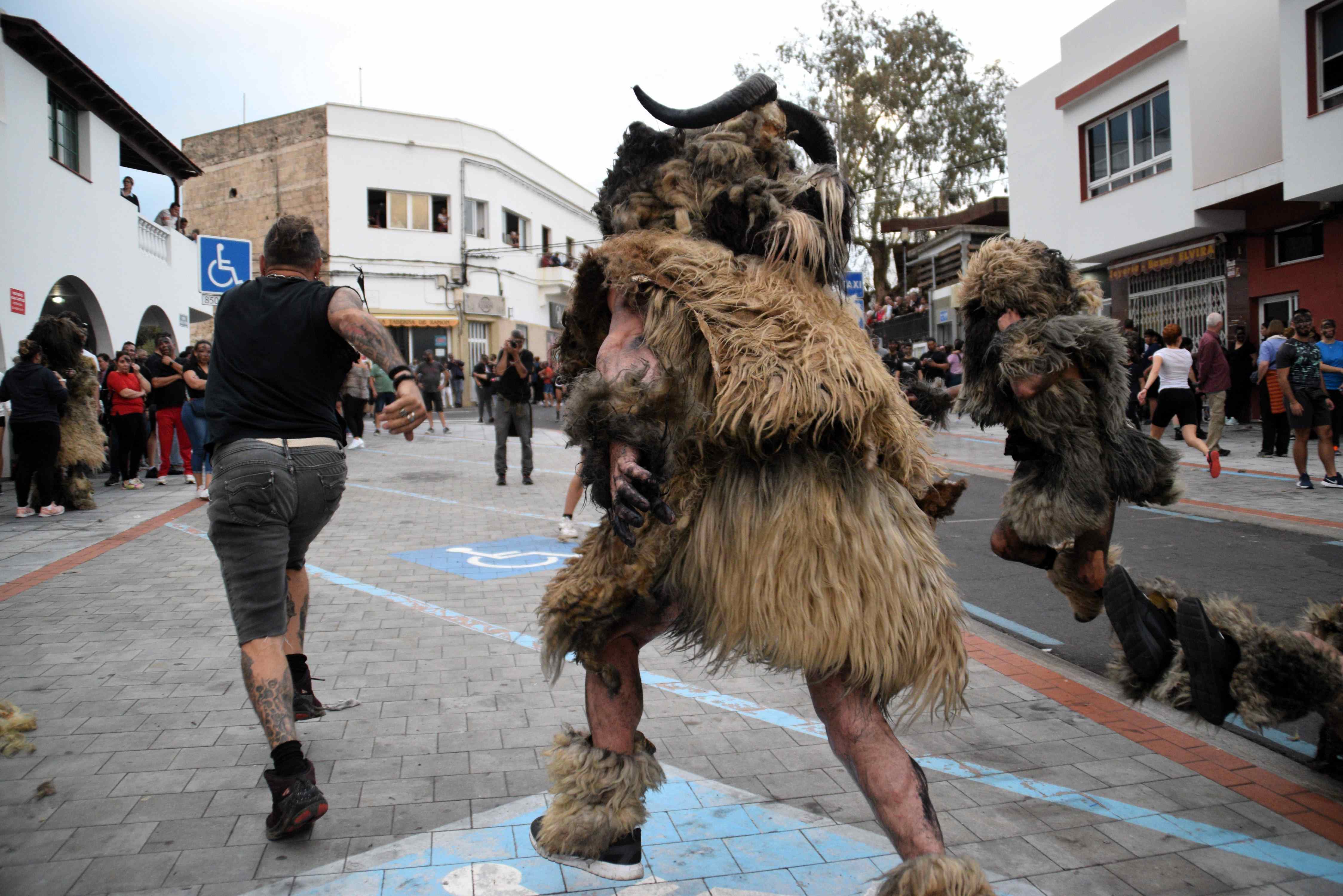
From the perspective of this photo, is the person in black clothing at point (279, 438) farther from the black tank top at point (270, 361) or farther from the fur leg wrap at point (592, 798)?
the fur leg wrap at point (592, 798)

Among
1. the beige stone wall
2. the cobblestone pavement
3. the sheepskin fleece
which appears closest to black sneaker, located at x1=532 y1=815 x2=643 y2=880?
the cobblestone pavement

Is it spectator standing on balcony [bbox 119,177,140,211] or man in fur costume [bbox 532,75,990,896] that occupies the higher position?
spectator standing on balcony [bbox 119,177,140,211]

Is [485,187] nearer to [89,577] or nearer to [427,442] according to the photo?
[427,442]

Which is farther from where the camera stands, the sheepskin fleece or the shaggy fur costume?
the sheepskin fleece

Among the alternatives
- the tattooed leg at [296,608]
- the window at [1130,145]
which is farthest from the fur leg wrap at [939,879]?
the window at [1130,145]

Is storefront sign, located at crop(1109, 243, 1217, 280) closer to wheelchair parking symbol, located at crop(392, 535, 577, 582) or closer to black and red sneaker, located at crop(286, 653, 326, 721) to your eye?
wheelchair parking symbol, located at crop(392, 535, 577, 582)

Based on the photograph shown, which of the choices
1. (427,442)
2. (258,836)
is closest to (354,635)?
(258,836)

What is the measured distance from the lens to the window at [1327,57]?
1452 cm

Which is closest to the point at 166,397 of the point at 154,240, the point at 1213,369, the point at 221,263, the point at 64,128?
the point at 221,263

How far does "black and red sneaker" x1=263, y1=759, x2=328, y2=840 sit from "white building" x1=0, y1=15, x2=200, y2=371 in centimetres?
1238

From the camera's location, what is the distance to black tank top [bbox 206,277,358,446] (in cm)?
308

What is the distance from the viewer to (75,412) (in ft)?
33.0

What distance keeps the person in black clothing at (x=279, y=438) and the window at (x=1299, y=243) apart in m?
17.8

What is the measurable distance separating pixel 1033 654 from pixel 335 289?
3.84 metres
